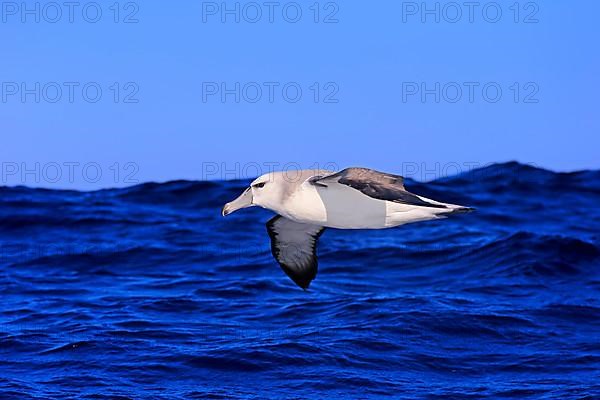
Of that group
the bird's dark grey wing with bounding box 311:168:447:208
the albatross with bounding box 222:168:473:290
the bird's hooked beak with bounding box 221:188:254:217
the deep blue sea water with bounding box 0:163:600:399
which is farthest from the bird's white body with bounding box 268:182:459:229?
the deep blue sea water with bounding box 0:163:600:399

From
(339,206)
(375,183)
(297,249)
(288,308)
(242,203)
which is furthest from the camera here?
(288,308)

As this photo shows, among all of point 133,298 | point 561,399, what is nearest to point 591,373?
point 561,399

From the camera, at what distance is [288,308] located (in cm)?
1499

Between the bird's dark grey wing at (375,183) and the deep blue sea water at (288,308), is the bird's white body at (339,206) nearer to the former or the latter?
the bird's dark grey wing at (375,183)

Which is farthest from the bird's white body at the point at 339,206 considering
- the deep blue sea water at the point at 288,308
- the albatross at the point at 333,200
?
the deep blue sea water at the point at 288,308

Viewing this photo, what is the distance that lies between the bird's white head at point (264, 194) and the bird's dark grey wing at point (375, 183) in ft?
1.26

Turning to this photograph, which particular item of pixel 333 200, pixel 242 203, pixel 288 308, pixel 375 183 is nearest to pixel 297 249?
pixel 242 203

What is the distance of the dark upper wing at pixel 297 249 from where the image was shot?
33.6 feet

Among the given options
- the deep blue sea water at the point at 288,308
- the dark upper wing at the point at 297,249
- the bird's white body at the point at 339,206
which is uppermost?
the bird's white body at the point at 339,206

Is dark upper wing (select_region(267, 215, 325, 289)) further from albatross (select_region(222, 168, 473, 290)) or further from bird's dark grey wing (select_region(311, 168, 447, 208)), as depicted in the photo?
bird's dark grey wing (select_region(311, 168, 447, 208))

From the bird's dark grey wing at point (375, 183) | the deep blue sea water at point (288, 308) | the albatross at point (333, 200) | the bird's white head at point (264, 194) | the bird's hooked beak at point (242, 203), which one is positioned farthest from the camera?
the deep blue sea water at point (288, 308)

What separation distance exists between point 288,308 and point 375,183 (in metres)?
7.81

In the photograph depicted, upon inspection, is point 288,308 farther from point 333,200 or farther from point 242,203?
point 333,200

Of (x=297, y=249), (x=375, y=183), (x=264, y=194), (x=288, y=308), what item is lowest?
(x=288, y=308)
